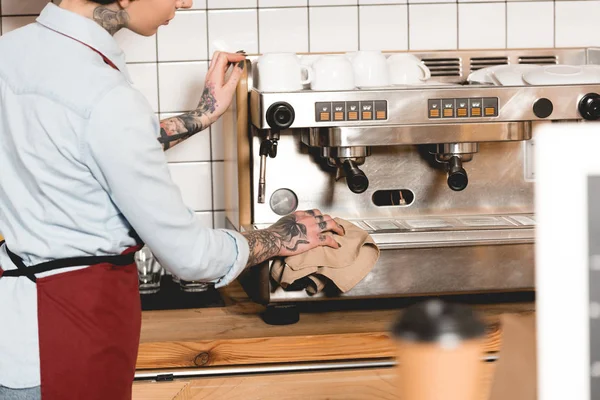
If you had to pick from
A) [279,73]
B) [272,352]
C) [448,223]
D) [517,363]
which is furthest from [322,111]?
[517,363]

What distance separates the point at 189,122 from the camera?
63.2 inches

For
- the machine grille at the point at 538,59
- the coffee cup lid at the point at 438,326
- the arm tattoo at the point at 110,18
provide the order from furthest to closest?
the machine grille at the point at 538,59 < the arm tattoo at the point at 110,18 < the coffee cup lid at the point at 438,326

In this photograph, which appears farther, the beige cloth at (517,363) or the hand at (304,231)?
the hand at (304,231)

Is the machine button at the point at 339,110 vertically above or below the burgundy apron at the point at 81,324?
above

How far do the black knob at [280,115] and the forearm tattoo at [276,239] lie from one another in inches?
6.8

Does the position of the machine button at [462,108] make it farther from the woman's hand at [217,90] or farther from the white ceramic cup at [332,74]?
the woman's hand at [217,90]

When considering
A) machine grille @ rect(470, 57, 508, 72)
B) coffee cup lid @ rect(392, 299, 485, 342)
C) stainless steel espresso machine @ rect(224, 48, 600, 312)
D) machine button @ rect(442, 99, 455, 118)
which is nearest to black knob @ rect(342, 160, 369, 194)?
stainless steel espresso machine @ rect(224, 48, 600, 312)

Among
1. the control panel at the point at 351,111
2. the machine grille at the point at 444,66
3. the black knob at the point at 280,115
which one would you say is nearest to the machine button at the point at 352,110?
the control panel at the point at 351,111

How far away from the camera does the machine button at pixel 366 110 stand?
5.30ft

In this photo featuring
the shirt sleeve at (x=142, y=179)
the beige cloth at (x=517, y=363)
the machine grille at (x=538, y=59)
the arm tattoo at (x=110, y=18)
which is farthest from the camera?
the machine grille at (x=538, y=59)

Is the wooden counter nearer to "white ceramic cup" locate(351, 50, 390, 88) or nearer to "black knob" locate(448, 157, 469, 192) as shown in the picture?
"black knob" locate(448, 157, 469, 192)

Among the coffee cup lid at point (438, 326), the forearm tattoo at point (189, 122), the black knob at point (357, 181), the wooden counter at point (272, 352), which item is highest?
the forearm tattoo at point (189, 122)

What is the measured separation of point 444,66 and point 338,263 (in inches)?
26.4

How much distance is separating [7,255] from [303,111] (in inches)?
24.4
